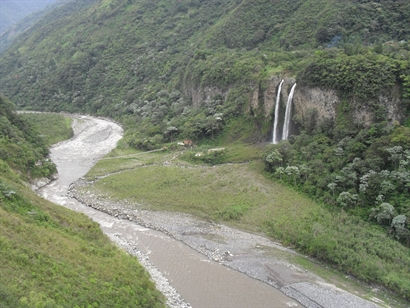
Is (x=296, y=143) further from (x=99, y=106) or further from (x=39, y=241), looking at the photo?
(x=99, y=106)

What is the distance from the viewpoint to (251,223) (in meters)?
36.4

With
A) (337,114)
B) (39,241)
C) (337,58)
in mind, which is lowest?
(39,241)

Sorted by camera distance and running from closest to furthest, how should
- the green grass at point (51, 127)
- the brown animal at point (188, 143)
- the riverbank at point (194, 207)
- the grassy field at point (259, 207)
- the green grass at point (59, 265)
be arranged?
the green grass at point (59, 265) < the grassy field at point (259, 207) < the riverbank at point (194, 207) < the brown animal at point (188, 143) < the green grass at point (51, 127)

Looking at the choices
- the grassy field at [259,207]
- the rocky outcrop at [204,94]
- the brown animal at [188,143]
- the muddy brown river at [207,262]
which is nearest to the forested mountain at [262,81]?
the rocky outcrop at [204,94]

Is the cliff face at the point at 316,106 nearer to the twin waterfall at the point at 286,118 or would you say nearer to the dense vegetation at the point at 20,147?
the twin waterfall at the point at 286,118

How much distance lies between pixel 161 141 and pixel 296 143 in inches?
948

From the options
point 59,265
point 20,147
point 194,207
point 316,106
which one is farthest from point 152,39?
point 59,265

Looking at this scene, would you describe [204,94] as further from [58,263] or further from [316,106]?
[58,263]

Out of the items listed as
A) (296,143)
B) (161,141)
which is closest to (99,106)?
(161,141)

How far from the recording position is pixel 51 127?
77062 millimetres

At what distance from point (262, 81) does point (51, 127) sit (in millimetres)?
43835

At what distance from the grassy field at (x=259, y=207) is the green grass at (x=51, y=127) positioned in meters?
19.1

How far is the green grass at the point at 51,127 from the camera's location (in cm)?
6969

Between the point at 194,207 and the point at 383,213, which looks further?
the point at 194,207
